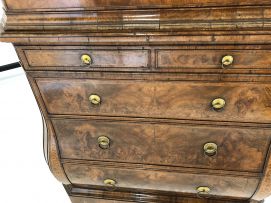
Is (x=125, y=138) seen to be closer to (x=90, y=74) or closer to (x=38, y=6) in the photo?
(x=90, y=74)

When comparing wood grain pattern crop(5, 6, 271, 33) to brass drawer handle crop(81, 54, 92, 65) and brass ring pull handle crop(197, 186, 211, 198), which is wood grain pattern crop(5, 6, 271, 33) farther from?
brass ring pull handle crop(197, 186, 211, 198)

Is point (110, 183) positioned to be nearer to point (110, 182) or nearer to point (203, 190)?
point (110, 182)

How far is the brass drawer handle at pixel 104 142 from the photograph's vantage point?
108cm

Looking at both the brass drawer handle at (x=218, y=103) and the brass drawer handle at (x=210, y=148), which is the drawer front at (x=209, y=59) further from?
the brass drawer handle at (x=210, y=148)

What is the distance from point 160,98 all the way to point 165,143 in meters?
0.22

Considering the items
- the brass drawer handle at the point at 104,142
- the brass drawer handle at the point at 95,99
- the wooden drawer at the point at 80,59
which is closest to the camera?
the wooden drawer at the point at 80,59

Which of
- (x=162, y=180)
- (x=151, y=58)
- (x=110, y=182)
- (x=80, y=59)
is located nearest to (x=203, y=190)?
(x=162, y=180)

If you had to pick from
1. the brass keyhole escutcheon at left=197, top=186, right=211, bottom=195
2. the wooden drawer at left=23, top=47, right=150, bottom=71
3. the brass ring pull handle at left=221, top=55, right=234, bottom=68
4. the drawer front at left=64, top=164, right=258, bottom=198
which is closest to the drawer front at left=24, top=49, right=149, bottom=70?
the wooden drawer at left=23, top=47, right=150, bottom=71

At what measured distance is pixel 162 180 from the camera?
118 centimetres

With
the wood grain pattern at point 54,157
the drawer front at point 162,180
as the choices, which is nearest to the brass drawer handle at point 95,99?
the wood grain pattern at point 54,157

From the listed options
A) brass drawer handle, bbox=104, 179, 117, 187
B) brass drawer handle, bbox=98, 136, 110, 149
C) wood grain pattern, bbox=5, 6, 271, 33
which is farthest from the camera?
brass drawer handle, bbox=104, 179, 117, 187

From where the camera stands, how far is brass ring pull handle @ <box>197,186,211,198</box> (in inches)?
45.7

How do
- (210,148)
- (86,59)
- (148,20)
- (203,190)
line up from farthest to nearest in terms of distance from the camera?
(203,190) → (210,148) → (86,59) → (148,20)

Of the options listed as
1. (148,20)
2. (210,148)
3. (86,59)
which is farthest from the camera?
(210,148)
